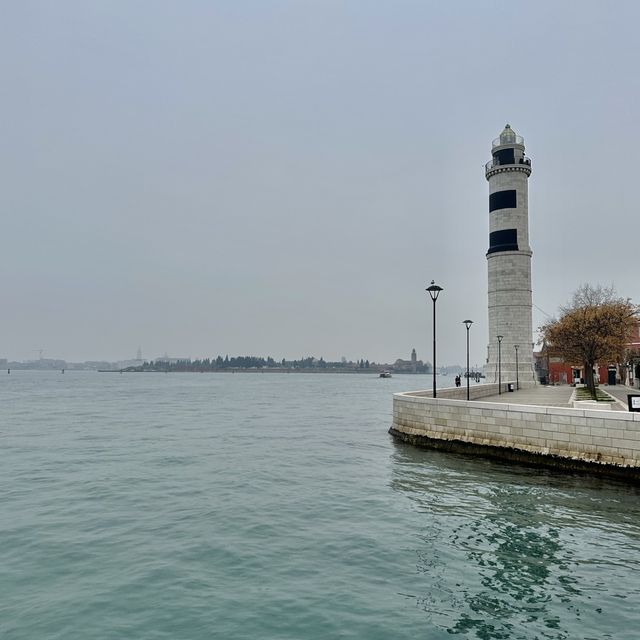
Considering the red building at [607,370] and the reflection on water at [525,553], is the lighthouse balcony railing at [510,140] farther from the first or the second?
the reflection on water at [525,553]

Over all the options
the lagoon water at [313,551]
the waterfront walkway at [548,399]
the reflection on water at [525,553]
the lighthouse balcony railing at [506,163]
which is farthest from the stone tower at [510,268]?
the reflection on water at [525,553]

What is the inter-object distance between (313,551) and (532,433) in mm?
13390

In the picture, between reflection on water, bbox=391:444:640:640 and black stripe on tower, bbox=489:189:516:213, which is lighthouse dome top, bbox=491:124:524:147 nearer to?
black stripe on tower, bbox=489:189:516:213

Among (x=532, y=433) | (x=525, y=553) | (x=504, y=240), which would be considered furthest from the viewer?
(x=504, y=240)

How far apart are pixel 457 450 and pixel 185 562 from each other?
16415 mm

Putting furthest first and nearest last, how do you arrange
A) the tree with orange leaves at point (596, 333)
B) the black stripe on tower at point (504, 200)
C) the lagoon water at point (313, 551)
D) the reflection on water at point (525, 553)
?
the black stripe on tower at point (504, 200) < the tree with orange leaves at point (596, 333) < the reflection on water at point (525, 553) < the lagoon water at point (313, 551)

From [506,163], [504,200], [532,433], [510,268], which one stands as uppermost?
[506,163]

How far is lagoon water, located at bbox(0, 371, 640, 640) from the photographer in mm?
7891

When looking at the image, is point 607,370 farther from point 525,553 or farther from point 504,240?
point 525,553

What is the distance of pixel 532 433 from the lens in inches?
822

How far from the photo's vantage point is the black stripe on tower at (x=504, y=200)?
6256cm

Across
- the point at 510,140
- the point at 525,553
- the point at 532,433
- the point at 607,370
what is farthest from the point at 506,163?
the point at 525,553

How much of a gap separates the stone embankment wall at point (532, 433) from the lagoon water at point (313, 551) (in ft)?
3.28

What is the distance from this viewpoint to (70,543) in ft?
37.9
